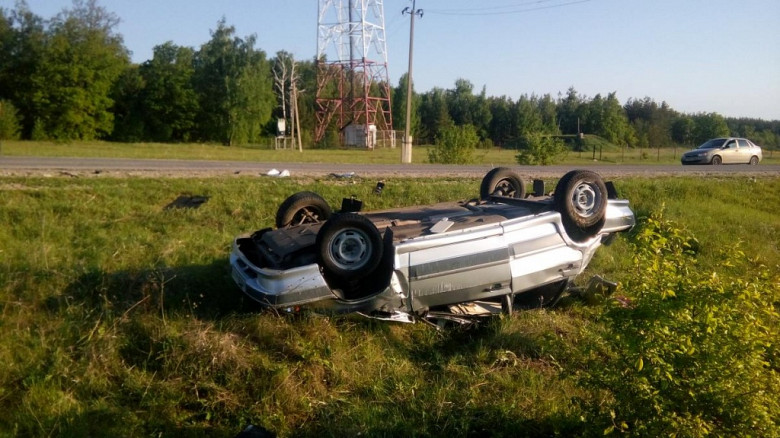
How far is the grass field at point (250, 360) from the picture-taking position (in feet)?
15.4

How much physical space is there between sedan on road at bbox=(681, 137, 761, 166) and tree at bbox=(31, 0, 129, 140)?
1641 inches

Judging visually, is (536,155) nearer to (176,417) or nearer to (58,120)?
(176,417)

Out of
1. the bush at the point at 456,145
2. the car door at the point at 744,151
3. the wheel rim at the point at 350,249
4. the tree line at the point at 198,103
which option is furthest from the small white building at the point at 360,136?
the wheel rim at the point at 350,249

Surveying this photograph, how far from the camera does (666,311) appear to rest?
3.66m

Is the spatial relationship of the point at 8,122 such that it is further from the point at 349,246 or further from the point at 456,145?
the point at 349,246

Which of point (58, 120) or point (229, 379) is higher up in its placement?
point (58, 120)

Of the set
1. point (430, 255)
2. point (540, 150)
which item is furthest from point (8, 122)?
point (430, 255)

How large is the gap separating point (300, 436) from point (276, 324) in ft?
3.94

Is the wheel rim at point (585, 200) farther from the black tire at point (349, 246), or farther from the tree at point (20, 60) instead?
the tree at point (20, 60)

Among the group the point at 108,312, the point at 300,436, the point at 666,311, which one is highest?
the point at 666,311

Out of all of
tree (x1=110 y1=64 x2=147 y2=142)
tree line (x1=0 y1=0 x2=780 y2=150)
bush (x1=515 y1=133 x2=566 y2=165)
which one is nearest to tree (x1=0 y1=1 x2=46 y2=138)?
tree line (x1=0 y1=0 x2=780 y2=150)

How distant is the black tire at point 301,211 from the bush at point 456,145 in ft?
80.5

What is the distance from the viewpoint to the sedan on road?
29906 mm

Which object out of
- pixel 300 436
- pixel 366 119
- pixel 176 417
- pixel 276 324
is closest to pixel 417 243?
pixel 276 324
